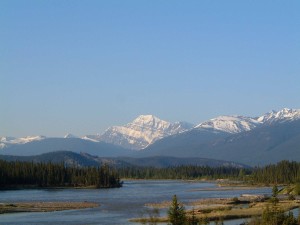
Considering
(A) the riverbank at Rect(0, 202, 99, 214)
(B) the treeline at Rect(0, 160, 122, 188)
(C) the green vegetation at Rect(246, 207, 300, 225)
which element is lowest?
(C) the green vegetation at Rect(246, 207, 300, 225)

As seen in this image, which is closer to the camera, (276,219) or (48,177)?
(276,219)

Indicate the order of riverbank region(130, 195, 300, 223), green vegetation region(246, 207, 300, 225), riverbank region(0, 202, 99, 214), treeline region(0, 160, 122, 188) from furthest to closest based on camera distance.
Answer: treeline region(0, 160, 122, 188), riverbank region(0, 202, 99, 214), riverbank region(130, 195, 300, 223), green vegetation region(246, 207, 300, 225)

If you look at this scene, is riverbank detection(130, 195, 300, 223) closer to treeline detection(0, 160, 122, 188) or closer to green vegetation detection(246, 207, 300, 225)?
green vegetation detection(246, 207, 300, 225)

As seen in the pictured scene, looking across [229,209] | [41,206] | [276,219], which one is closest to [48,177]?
[41,206]

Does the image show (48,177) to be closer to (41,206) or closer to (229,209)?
(41,206)

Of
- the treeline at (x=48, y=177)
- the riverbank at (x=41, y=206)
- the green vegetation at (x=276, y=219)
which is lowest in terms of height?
the green vegetation at (x=276, y=219)

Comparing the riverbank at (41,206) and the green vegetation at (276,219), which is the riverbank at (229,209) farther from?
the riverbank at (41,206)

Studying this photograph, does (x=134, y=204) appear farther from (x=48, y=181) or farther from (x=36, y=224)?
(x=48, y=181)

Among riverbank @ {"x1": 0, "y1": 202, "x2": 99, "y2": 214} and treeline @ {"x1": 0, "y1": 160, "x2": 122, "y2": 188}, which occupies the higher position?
treeline @ {"x1": 0, "y1": 160, "x2": 122, "y2": 188}

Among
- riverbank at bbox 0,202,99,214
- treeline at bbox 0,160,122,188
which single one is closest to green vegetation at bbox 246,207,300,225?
riverbank at bbox 0,202,99,214

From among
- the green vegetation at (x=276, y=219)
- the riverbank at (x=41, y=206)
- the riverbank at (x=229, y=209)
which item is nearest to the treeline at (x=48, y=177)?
the riverbank at (x=41, y=206)

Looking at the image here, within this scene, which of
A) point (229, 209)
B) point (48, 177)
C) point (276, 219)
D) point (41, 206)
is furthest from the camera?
point (48, 177)

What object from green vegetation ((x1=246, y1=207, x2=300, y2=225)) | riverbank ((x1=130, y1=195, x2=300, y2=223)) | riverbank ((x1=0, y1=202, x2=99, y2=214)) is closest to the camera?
green vegetation ((x1=246, y1=207, x2=300, y2=225))

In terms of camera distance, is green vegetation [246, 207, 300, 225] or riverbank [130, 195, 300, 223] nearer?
green vegetation [246, 207, 300, 225]
